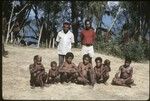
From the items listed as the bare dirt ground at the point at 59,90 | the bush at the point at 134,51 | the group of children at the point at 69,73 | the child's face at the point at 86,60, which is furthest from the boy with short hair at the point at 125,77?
the bush at the point at 134,51

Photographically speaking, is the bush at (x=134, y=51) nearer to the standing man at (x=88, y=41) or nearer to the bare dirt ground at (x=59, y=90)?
the bare dirt ground at (x=59, y=90)

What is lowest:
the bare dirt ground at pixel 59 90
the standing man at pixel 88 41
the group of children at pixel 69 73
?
the bare dirt ground at pixel 59 90

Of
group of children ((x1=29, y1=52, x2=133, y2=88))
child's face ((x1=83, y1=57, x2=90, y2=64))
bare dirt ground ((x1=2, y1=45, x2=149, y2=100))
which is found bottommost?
bare dirt ground ((x1=2, y1=45, x2=149, y2=100))

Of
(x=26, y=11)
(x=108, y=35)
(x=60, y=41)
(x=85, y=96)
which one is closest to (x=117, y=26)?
(x=108, y=35)

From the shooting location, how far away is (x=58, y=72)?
1001 centimetres

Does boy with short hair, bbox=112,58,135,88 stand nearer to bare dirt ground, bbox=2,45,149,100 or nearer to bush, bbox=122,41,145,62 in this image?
bare dirt ground, bbox=2,45,149,100

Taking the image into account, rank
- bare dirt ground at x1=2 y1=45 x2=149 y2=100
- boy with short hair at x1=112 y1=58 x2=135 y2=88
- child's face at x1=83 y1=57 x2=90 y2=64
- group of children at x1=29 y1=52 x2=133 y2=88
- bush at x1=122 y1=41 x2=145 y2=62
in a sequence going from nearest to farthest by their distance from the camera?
bare dirt ground at x1=2 y1=45 x2=149 y2=100
group of children at x1=29 y1=52 x2=133 y2=88
child's face at x1=83 y1=57 x2=90 y2=64
boy with short hair at x1=112 y1=58 x2=135 y2=88
bush at x1=122 y1=41 x2=145 y2=62

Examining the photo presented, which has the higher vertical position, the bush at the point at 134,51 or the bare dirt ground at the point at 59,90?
the bush at the point at 134,51

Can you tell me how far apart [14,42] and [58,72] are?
815 cm

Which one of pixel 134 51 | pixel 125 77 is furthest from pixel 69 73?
pixel 134 51

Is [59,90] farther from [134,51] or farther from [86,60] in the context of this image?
[134,51]

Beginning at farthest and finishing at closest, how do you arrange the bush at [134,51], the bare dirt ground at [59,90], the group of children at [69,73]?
the bush at [134,51]
the group of children at [69,73]
the bare dirt ground at [59,90]

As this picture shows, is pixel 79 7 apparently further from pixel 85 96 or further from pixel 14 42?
pixel 85 96

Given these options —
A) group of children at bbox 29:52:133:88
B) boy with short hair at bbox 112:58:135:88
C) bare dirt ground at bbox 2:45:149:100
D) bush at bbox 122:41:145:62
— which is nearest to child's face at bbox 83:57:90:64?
group of children at bbox 29:52:133:88
